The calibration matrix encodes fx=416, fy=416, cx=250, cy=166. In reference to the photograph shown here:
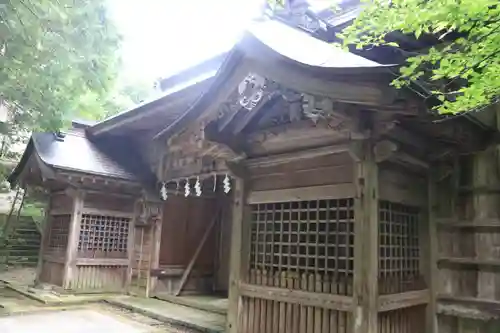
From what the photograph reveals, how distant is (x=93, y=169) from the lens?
9.22 m

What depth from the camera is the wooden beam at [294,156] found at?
4.58 m

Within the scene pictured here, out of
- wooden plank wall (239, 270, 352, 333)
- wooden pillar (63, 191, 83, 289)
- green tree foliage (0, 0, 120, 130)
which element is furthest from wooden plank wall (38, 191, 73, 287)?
wooden plank wall (239, 270, 352, 333)

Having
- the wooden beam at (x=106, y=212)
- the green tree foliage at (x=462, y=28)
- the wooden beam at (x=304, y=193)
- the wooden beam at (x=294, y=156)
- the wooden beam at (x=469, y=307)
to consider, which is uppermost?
the green tree foliage at (x=462, y=28)

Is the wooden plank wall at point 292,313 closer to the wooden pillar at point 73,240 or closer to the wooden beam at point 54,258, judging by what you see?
the wooden pillar at point 73,240

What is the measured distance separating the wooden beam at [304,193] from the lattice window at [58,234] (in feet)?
19.4

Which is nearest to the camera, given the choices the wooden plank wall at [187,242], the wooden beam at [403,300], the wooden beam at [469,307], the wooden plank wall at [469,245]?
the wooden beam at [403,300]

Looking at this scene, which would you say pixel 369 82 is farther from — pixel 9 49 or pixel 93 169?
pixel 93 169

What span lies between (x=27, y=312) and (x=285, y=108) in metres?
5.85

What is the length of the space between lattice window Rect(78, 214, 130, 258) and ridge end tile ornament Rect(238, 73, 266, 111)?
6.18 meters

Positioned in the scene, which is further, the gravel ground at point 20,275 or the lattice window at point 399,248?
the gravel ground at point 20,275

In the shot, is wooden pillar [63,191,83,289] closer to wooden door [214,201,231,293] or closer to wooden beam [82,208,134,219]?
wooden beam [82,208,134,219]

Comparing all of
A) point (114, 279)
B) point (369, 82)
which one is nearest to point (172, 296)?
point (114, 279)

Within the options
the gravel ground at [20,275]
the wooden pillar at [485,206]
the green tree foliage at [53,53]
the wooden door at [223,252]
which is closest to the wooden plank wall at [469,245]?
the wooden pillar at [485,206]

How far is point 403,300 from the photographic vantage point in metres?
4.57
